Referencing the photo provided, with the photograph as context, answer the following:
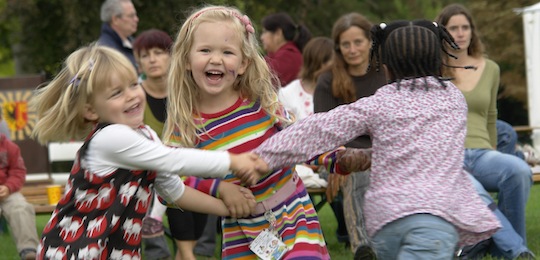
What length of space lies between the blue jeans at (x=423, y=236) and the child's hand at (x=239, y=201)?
2.45ft

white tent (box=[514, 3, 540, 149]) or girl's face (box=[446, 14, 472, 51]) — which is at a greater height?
girl's face (box=[446, 14, 472, 51])

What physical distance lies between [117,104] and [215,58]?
1.96 ft

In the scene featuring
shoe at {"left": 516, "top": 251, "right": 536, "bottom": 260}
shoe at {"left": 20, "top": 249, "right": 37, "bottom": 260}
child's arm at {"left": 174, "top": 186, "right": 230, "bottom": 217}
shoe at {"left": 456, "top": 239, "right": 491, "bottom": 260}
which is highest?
child's arm at {"left": 174, "top": 186, "right": 230, "bottom": 217}

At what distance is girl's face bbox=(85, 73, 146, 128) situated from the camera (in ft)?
15.6

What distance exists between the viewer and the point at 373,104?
452 centimetres

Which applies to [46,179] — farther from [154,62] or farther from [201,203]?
[201,203]

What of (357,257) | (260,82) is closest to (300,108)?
(357,257)

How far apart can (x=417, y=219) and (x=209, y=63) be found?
135 cm

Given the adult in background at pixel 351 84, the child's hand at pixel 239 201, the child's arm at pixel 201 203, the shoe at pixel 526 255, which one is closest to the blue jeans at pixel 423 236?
the child's hand at pixel 239 201

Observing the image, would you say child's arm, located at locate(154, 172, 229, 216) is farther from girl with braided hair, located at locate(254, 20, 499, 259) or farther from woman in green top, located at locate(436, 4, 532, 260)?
woman in green top, located at locate(436, 4, 532, 260)

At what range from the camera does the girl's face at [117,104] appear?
4.75m

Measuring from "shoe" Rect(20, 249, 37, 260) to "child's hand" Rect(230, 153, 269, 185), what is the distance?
4253 mm

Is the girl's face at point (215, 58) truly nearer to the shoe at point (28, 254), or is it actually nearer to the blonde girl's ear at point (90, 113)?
the blonde girl's ear at point (90, 113)

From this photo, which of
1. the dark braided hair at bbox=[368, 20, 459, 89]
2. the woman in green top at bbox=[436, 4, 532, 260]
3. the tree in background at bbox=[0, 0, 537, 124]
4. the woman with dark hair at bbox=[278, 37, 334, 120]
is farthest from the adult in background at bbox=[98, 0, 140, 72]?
the tree in background at bbox=[0, 0, 537, 124]
